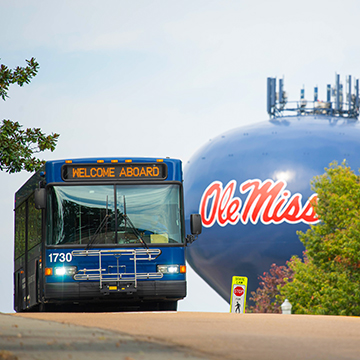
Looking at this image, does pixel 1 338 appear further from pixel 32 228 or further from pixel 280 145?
pixel 280 145

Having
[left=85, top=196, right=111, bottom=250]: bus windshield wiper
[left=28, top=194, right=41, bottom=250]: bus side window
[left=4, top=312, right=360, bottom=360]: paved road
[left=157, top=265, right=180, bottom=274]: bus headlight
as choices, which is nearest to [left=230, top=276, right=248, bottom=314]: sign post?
[left=28, top=194, right=41, bottom=250]: bus side window

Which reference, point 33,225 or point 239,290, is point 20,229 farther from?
point 239,290

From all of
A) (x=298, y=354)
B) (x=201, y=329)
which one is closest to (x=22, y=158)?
(x=201, y=329)

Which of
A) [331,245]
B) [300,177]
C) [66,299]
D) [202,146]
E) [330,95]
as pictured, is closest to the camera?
[66,299]

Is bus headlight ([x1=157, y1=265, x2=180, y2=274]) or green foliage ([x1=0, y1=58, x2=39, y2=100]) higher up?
green foliage ([x1=0, y1=58, x2=39, y2=100])

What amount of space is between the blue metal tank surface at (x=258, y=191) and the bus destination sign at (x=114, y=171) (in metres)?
22.3

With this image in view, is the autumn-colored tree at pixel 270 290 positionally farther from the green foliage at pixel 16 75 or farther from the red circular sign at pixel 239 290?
the green foliage at pixel 16 75

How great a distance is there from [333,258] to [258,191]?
7.81 meters

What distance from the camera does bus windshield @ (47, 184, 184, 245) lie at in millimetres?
17656

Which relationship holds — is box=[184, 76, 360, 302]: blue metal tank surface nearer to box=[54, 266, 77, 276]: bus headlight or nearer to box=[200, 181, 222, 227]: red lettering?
box=[200, 181, 222, 227]: red lettering

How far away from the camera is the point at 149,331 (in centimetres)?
1120

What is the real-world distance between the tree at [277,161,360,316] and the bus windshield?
15.1 metres

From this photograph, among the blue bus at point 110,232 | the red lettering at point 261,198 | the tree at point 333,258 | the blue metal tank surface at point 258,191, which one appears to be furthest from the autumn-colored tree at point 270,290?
the blue bus at point 110,232

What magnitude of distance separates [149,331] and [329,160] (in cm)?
3027
